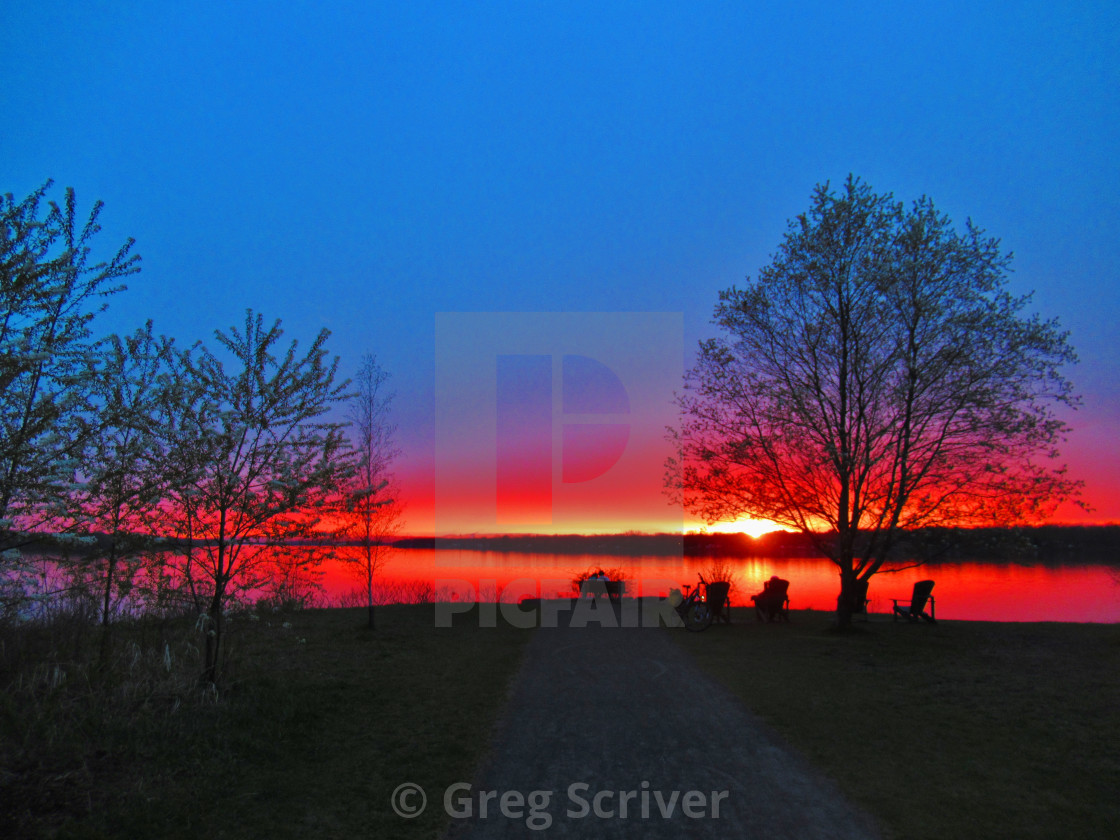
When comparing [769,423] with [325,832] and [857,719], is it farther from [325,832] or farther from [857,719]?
[325,832]

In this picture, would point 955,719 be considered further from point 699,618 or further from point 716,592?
point 716,592

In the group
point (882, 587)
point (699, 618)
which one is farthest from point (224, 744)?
point (882, 587)

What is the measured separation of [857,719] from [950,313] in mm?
10993

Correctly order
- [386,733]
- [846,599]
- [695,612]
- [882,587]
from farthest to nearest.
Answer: [882,587], [695,612], [846,599], [386,733]

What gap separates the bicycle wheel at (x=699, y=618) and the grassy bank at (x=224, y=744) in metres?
7.95

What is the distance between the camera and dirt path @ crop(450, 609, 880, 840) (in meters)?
5.00

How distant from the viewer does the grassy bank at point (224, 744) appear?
186 inches

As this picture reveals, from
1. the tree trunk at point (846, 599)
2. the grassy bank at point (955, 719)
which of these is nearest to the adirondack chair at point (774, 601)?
the tree trunk at point (846, 599)

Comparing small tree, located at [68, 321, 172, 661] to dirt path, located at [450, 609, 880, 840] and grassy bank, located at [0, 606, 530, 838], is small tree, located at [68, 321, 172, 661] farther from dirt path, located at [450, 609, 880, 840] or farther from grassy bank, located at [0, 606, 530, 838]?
dirt path, located at [450, 609, 880, 840]

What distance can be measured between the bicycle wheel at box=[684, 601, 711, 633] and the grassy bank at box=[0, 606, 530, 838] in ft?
26.1

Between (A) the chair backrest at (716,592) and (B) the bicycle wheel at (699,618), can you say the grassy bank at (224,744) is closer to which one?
(B) the bicycle wheel at (699,618)

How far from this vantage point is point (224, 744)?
20.3ft

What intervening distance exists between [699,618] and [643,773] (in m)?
10.9

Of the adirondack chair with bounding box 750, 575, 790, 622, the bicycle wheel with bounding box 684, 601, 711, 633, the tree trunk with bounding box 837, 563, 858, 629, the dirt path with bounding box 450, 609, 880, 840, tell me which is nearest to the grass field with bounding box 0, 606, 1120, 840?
the dirt path with bounding box 450, 609, 880, 840
